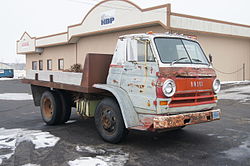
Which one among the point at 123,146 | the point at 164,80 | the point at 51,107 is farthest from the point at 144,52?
the point at 51,107

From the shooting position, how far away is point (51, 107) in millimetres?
8703

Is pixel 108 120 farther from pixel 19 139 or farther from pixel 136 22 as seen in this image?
pixel 136 22

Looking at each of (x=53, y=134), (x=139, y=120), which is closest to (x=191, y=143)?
(x=139, y=120)

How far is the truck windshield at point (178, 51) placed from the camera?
5.89 metres

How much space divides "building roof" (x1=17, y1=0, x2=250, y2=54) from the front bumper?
12147 mm

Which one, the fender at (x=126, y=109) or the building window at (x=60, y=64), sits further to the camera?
the building window at (x=60, y=64)

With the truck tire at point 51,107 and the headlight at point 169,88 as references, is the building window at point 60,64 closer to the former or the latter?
the truck tire at point 51,107

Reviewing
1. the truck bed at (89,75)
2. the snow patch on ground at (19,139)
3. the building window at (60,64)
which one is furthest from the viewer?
the building window at (60,64)

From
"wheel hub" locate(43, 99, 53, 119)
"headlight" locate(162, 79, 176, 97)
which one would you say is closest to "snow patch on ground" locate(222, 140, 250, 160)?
"headlight" locate(162, 79, 176, 97)

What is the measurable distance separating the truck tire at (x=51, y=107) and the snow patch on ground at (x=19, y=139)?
84 cm

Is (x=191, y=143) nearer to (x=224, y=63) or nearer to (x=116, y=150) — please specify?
(x=116, y=150)

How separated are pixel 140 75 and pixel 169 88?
757 mm

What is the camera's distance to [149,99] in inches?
220

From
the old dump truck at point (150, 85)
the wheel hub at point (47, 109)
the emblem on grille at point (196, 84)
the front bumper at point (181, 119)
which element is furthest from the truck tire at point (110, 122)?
the wheel hub at point (47, 109)
